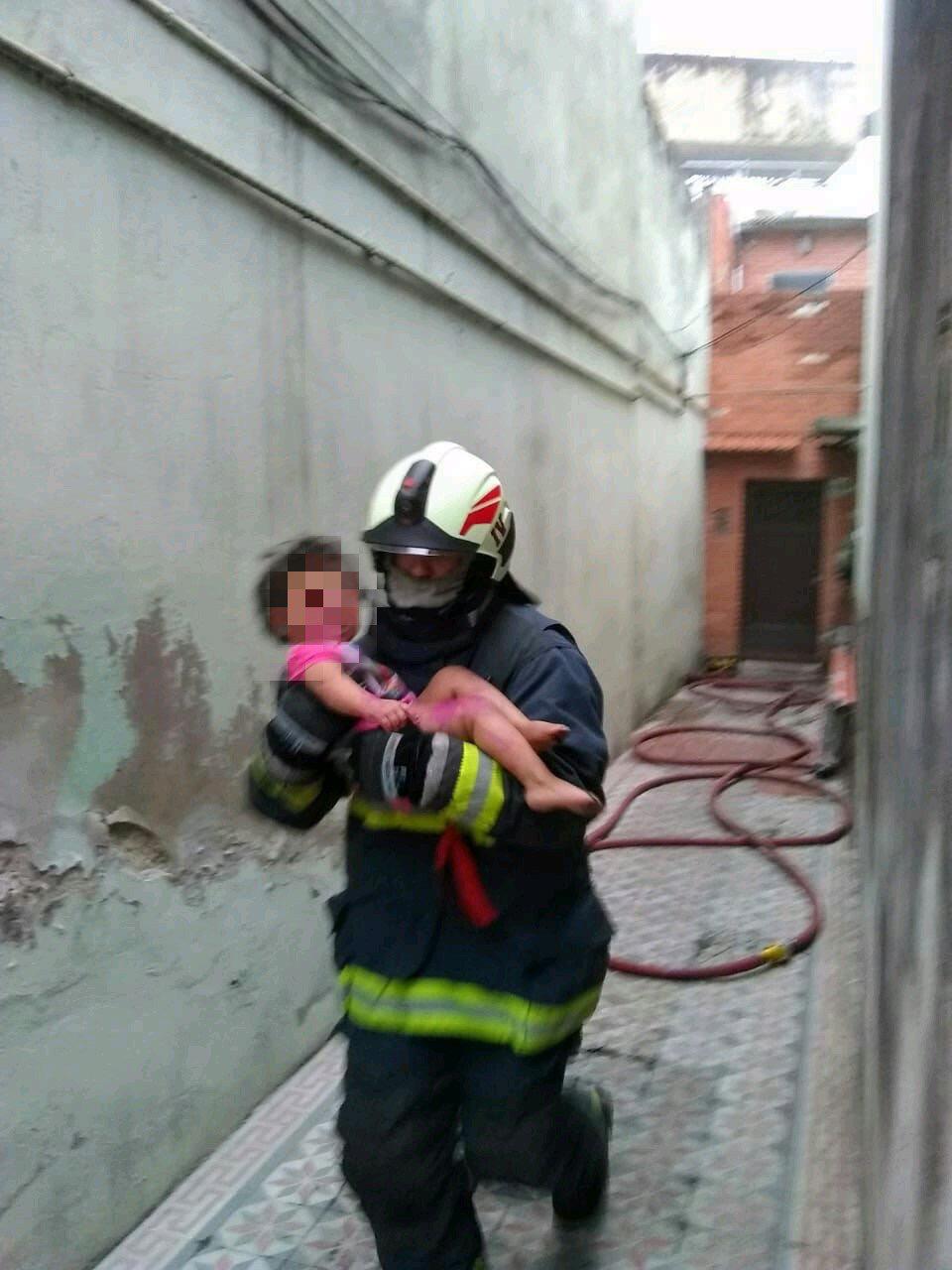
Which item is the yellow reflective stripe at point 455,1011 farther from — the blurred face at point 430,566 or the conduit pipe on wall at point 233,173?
the conduit pipe on wall at point 233,173

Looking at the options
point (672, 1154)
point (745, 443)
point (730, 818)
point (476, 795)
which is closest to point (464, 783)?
point (476, 795)

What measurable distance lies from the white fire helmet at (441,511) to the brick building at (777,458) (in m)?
9.32

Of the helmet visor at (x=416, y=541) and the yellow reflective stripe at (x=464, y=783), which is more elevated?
the helmet visor at (x=416, y=541)

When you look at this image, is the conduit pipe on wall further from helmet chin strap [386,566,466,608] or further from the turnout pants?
the turnout pants

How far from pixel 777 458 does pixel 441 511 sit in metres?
11.2

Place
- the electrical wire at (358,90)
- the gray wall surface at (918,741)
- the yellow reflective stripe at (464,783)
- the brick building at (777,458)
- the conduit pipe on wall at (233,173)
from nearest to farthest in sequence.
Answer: the gray wall surface at (918,741) → the yellow reflective stripe at (464,783) → the conduit pipe on wall at (233,173) → the electrical wire at (358,90) → the brick building at (777,458)

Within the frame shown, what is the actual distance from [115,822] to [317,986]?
1179mm

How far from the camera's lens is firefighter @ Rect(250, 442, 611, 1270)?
2.01m

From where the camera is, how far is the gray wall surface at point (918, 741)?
1252mm

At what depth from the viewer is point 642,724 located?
9062 mm

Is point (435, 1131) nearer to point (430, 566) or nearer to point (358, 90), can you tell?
point (430, 566)

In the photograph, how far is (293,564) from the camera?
1.94 metres

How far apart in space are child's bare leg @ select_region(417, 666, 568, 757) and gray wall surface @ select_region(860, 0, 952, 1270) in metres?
0.59

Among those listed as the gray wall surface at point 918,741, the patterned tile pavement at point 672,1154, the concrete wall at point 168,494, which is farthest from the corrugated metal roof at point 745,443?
the gray wall surface at point 918,741
